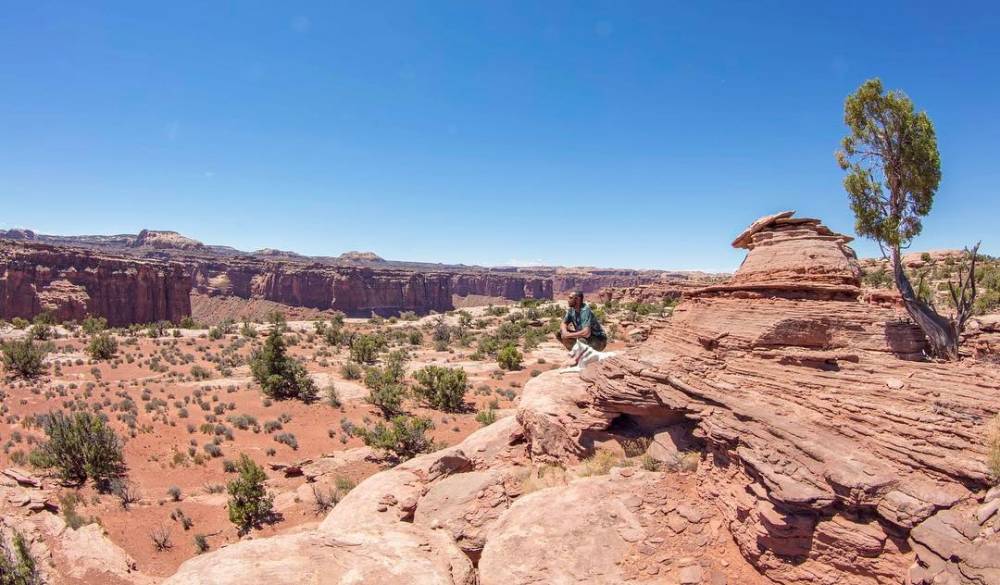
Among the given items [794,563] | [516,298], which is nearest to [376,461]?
[794,563]

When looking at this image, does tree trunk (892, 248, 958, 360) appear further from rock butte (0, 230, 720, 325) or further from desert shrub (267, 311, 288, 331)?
rock butte (0, 230, 720, 325)

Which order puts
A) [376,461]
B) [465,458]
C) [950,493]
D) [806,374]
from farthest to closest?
[376,461], [465,458], [806,374], [950,493]

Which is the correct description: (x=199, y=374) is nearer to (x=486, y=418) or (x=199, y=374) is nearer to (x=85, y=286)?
(x=486, y=418)

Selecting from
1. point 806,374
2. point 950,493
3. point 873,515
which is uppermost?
point 806,374

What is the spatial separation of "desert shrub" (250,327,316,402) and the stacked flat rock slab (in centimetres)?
1507

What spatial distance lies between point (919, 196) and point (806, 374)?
39.1 ft

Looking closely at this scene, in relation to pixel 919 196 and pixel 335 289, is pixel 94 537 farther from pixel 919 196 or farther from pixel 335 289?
pixel 335 289

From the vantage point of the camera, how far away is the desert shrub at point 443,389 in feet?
63.5

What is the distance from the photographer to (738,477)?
620cm

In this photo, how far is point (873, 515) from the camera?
4844 millimetres

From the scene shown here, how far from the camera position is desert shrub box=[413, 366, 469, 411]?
19.3 m

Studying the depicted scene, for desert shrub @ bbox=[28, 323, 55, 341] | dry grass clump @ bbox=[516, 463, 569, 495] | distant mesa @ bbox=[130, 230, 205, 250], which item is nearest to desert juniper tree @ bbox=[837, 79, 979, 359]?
dry grass clump @ bbox=[516, 463, 569, 495]

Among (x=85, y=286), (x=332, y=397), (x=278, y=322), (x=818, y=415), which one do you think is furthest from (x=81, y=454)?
(x=85, y=286)

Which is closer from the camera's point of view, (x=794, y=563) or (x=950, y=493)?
(x=950, y=493)
